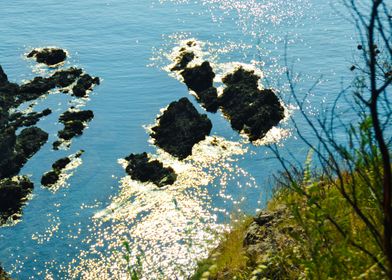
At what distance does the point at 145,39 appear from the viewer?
76.7 m

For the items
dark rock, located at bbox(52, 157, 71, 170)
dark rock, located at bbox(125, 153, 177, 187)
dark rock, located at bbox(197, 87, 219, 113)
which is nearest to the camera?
dark rock, located at bbox(125, 153, 177, 187)

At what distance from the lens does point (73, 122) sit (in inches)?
2015

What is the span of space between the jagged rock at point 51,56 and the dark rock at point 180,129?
23238 millimetres

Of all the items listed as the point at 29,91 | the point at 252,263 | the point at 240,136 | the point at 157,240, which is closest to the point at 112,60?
the point at 29,91

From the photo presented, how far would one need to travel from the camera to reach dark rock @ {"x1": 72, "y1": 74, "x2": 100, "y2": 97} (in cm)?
5744

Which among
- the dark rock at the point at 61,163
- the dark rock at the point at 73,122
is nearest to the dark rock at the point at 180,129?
the dark rock at the point at 73,122

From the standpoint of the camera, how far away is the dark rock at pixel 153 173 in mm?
41625

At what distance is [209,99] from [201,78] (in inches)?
172

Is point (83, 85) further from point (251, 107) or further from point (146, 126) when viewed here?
point (251, 107)

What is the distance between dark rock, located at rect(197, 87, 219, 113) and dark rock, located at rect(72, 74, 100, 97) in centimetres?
1358

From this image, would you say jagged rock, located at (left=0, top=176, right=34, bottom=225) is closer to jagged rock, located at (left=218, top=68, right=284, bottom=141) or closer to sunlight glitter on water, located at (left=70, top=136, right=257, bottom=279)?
sunlight glitter on water, located at (left=70, top=136, right=257, bottom=279)

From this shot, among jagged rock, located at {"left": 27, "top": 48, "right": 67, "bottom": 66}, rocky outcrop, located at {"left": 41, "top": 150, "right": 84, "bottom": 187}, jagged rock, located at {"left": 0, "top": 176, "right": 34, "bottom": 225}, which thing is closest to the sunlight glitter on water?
rocky outcrop, located at {"left": 41, "top": 150, "right": 84, "bottom": 187}

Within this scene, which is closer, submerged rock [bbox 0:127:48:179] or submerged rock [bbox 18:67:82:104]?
submerged rock [bbox 0:127:48:179]

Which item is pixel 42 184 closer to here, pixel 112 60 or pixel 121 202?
pixel 121 202
